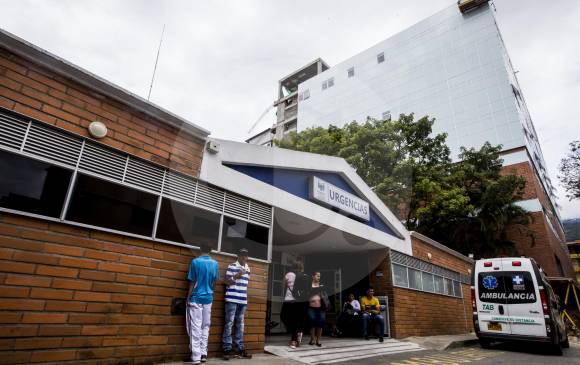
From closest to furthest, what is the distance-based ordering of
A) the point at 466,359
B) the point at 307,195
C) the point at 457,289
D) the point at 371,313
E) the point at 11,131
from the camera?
the point at 11,131, the point at 466,359, the point at 307,195, the point at 371,313, the point at 457,289

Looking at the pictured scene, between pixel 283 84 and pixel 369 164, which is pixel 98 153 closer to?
pixel 369 164

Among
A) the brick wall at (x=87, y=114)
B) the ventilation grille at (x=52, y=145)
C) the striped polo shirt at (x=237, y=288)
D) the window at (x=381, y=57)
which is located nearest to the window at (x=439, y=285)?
the striped polo shirt at (x=237, y=288)

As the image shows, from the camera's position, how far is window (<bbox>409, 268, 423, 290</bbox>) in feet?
36.5

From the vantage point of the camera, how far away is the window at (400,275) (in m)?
10.4

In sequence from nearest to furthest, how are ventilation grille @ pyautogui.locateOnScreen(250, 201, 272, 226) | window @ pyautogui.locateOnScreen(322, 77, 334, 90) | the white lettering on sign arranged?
ventilation grille @ pyautogui.locateOnScreen(250, 201, 272, 226)
the white lettering on sign
window @ pyautogui.locateOnScreen(322, 77, 334, 90)

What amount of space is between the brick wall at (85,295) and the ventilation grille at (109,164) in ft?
2.82

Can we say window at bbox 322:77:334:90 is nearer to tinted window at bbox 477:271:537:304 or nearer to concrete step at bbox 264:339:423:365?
tinted window at bbox 477:271:537:304

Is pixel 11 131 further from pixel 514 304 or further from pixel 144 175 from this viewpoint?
pixel 514 304

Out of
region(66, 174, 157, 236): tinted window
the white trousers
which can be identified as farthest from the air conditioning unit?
the white trousers

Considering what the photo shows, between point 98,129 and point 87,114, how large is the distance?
25 centimetres

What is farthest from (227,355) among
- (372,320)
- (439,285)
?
(439,285)

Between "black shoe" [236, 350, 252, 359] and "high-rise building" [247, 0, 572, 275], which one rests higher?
"high-rise building" [247, 0, 572, 275]

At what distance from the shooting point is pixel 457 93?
25.9 metres

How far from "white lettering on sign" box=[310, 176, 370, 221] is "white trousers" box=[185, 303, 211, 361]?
4032 millimetres
